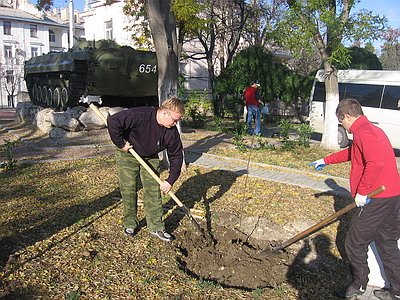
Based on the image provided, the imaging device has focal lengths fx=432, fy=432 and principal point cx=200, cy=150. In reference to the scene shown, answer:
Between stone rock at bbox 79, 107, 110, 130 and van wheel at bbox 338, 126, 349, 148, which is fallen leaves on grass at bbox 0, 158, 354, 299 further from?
van wheel at bbox 338, 126, 349, 148

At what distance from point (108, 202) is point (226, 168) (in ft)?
9.48

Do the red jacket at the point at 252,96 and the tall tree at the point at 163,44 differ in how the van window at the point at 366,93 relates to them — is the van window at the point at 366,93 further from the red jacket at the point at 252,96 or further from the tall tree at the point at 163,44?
the tall tree at the point at 163,44

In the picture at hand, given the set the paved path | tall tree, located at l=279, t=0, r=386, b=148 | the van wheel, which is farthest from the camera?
the van wheel

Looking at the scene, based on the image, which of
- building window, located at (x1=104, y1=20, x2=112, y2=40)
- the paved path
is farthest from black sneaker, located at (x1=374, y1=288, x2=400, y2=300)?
building window, located at (x1=104, y1=20, x2=112, y2=40)

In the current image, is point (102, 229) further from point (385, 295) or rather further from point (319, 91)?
point (319, 91)

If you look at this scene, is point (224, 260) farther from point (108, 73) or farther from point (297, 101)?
point (297, 101)

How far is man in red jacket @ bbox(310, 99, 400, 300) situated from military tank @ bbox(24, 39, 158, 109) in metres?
10.6

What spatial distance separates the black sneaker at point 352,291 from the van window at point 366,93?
8.85 m

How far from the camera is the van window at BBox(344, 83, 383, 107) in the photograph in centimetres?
1154

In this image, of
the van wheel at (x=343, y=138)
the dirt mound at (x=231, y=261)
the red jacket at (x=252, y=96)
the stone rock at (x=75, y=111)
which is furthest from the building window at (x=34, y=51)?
the dirt mound at (x=231, y=261)

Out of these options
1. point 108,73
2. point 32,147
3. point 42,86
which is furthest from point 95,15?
point 32,147

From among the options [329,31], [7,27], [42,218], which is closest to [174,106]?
[42,218]

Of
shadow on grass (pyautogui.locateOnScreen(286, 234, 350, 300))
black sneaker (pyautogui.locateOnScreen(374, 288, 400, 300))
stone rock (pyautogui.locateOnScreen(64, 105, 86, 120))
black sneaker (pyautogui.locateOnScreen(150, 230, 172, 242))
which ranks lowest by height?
shadow on grass (pyautogui.locateOnScreen(286, 234, 350, 300))

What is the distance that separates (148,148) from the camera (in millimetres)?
4328
